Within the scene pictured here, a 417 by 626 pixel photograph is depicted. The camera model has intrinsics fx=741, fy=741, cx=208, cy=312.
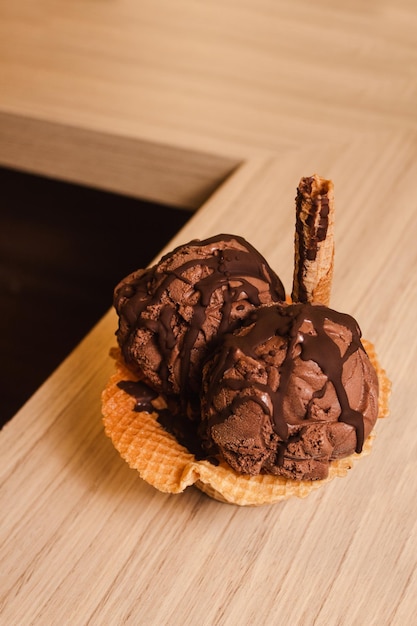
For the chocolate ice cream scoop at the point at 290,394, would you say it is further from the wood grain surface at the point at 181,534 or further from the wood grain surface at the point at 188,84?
the wood grain surface at the point at 188,84

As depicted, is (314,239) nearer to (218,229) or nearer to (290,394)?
(290,394)

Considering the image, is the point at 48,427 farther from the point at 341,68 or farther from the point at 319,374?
the point at 341,68

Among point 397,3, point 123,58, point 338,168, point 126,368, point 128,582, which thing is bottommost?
point 128,582

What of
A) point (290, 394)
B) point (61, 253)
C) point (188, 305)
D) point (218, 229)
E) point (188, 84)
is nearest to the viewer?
point (290, 394)

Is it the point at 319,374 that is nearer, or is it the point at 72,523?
the point at 319,374

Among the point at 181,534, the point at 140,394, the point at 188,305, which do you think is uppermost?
the point at 188,305

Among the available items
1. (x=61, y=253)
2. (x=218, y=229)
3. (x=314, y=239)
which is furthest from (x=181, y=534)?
(x=61, y=253)

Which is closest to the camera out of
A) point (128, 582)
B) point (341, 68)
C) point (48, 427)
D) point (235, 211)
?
point (128, 582)

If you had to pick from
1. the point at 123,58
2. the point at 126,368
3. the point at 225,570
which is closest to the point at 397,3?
the point at 123,58
